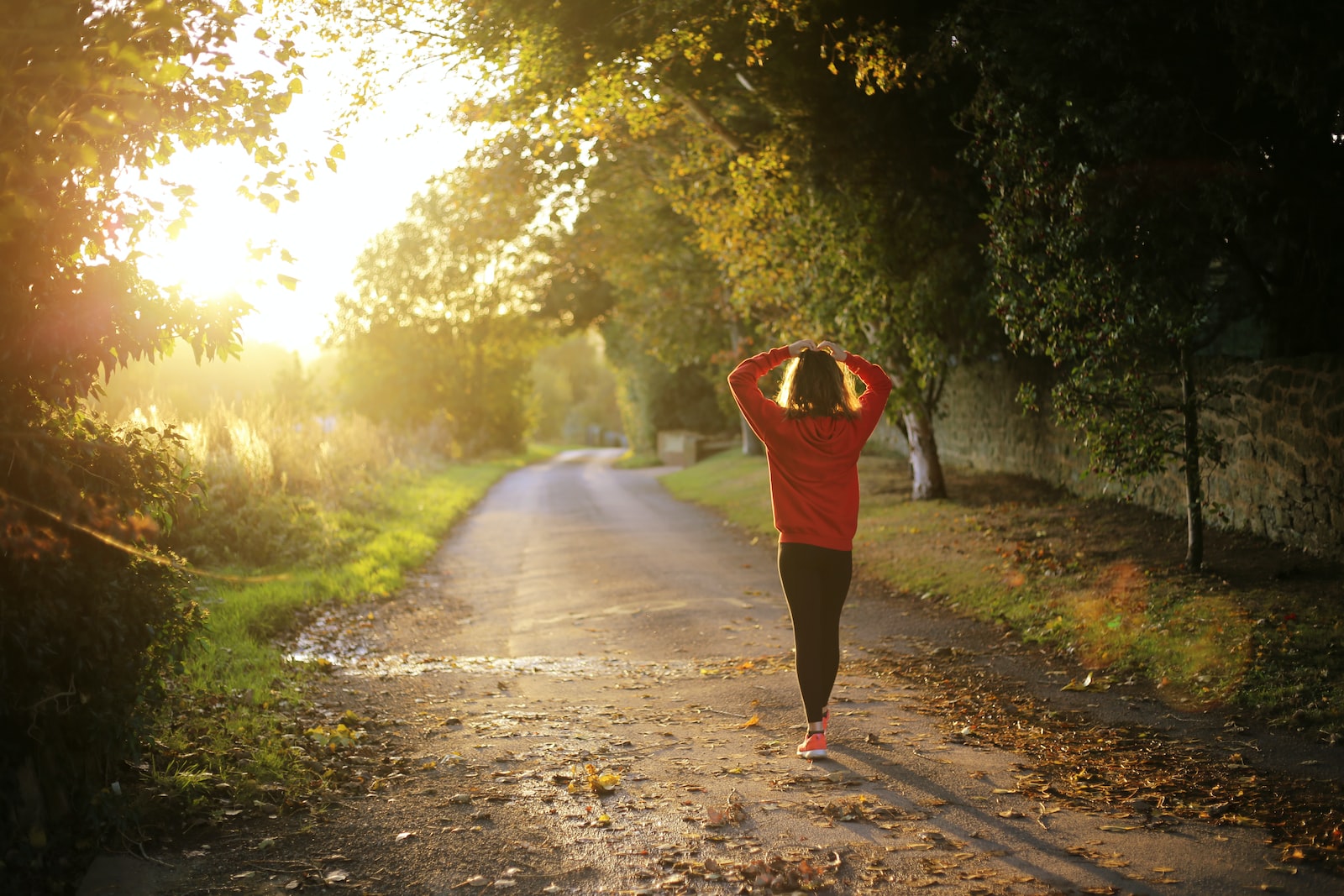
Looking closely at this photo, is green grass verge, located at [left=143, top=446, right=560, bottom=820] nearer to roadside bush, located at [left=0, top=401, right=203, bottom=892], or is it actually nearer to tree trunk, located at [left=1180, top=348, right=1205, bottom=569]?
roadside bush, located at [left=0, top=401, right=203, bottom=892]

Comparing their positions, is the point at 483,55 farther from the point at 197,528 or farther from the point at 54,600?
the point at 54,600

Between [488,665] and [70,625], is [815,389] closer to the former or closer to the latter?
[70,625]

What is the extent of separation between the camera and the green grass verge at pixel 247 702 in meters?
5.54

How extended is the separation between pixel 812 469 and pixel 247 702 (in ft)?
13.2

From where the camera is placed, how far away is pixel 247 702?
7223 mm

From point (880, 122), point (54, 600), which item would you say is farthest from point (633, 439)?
point (54, 600)

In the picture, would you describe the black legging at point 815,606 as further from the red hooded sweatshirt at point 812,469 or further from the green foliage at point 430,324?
the green foliage at point 430,324

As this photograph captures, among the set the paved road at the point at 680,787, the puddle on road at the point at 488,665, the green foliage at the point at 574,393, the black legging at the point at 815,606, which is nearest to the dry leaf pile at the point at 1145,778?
the paved road at the point at 680,787

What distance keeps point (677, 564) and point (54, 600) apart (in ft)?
34.9

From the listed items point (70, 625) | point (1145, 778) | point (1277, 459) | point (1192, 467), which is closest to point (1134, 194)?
point (1192, 467)

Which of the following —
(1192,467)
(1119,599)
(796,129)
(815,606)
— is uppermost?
(796,129)

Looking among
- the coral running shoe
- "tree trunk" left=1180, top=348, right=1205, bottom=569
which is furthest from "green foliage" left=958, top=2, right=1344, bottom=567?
the coral running shoe

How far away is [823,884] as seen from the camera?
429 cm

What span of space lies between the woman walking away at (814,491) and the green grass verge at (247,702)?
2.71 metres
